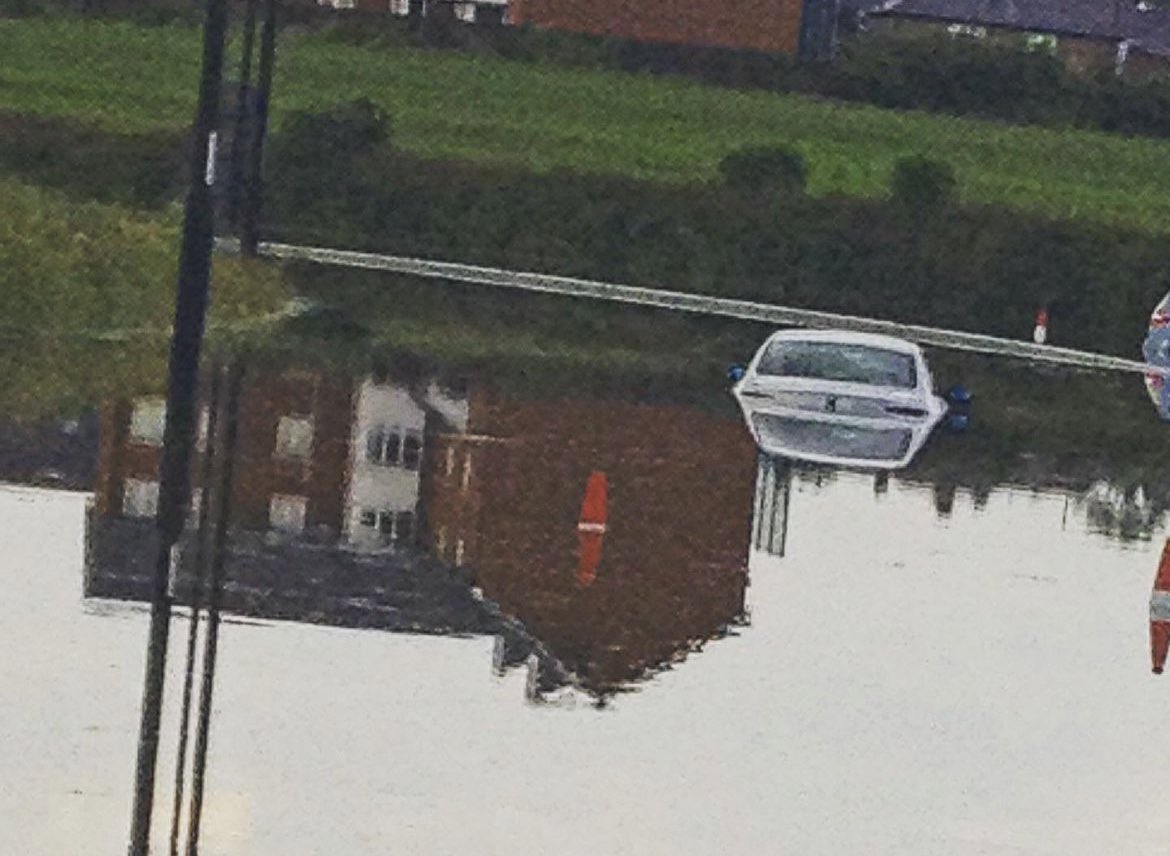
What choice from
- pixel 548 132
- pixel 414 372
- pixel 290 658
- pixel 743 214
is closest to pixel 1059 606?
pixel 290 658

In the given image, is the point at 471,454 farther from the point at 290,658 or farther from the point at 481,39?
the point at 481,39

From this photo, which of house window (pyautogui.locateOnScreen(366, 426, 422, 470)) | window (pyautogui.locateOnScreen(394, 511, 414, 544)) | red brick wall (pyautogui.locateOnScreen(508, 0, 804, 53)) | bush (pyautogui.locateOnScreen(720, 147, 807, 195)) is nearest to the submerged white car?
house window (pyautogui.locateOnScreen(366, 426, 422, 470))

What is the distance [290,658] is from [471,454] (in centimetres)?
1162

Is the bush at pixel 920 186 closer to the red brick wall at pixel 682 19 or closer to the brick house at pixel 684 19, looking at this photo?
the brick house at pixel 684 19

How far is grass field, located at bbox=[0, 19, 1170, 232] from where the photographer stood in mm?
62281

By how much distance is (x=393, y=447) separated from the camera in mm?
31203

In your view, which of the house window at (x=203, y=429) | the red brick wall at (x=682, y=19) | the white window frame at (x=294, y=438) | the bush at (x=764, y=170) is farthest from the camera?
the red brick wall at (x=682, y=19)

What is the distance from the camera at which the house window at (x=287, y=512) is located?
2516cm

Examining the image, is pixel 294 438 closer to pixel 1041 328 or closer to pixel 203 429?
pixel 203 429

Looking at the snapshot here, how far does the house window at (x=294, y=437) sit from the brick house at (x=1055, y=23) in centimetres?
8738

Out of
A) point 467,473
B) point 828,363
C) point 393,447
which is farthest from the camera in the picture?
point 828,363

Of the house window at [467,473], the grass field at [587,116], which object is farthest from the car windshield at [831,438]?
the grass field at [587,116]

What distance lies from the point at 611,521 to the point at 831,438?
31.3 ft

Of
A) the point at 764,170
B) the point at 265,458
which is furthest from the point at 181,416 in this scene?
the point at 764,170
